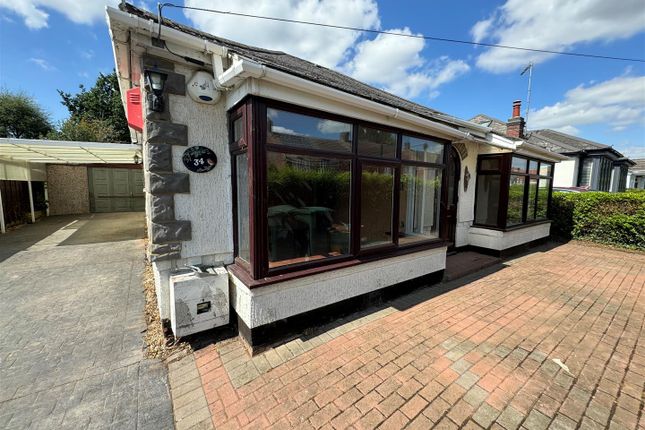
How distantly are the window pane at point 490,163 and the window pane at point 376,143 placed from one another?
4.48 metres

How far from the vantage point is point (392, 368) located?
2.66 metres

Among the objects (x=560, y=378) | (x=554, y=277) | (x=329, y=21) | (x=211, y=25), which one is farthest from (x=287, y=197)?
(x=554, y=277)

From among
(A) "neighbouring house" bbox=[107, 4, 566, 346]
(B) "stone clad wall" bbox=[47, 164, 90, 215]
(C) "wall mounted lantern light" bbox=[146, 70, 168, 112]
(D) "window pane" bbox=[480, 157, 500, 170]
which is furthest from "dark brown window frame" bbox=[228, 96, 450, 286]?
(B) "stone clad wall" bbox=[47, 164, 90, 215]

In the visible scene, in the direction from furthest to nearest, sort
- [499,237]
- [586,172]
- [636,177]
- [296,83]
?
[636,177], [586,172], [499,237], [296,83]

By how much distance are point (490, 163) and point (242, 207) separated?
6.80 meters

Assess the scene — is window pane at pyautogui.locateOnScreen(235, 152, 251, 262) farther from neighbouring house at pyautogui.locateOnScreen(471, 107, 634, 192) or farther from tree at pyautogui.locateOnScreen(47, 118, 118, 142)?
tree at pyautogui.locateOnScreen(47, 118, 118, 142)

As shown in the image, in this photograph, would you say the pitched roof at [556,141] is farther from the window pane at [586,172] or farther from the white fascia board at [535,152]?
the white fascia board at [535,152]

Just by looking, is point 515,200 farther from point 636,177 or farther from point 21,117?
point 636,177

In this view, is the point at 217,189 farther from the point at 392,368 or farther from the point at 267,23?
the point at 267,23

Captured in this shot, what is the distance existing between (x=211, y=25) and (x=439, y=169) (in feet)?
16.5

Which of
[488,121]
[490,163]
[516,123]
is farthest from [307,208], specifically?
[488,121]

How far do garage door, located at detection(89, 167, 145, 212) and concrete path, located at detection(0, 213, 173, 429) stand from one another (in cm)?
895

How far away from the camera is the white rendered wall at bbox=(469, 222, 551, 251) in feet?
22.0

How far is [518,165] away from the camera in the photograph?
7.09 metres
